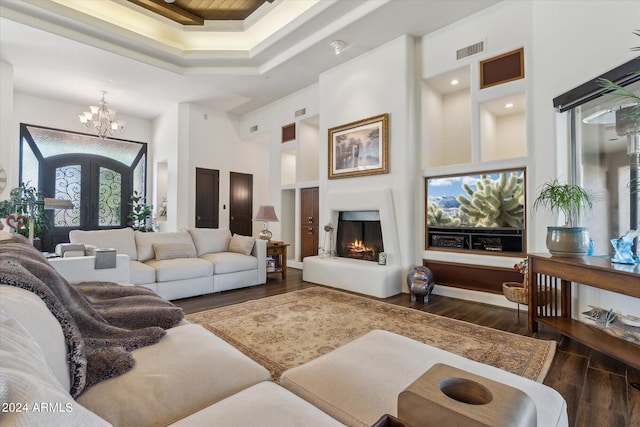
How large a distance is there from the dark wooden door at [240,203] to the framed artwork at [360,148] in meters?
3.49

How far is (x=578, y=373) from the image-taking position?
218cm

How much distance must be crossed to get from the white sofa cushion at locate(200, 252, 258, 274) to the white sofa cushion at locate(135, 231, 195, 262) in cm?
41

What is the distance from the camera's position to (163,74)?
5.78m

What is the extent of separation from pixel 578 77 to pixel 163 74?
619cm

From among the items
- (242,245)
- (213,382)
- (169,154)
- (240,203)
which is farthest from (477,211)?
(169,154)

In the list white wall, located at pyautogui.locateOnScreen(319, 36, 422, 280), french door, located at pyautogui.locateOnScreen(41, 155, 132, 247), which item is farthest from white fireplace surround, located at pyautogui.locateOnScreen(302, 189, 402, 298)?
french door, located at pyautogui.locateOnScreen(41, 155, 132, 247)

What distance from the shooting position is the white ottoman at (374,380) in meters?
1.13

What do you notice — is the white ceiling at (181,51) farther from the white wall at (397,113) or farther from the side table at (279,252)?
the side table at (279,252)

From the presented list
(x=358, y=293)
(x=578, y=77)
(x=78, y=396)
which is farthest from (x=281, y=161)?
(x=78, y=396)

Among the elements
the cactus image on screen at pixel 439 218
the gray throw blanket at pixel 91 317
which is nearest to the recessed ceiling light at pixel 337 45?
the cactus image on screen at pixel 439 218

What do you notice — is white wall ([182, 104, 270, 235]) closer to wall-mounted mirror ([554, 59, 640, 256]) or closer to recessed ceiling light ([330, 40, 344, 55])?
recessed ceiling light ([330, 40, 344, 55])

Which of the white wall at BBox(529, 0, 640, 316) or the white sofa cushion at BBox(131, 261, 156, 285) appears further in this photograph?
the white sofa cushion at BBox(131, 261, 156, 285)

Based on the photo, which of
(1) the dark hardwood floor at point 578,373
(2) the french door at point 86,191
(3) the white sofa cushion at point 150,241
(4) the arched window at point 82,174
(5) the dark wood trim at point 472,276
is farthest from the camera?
(2) the french door at point 86,191

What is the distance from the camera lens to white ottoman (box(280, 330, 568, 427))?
1129 mm
